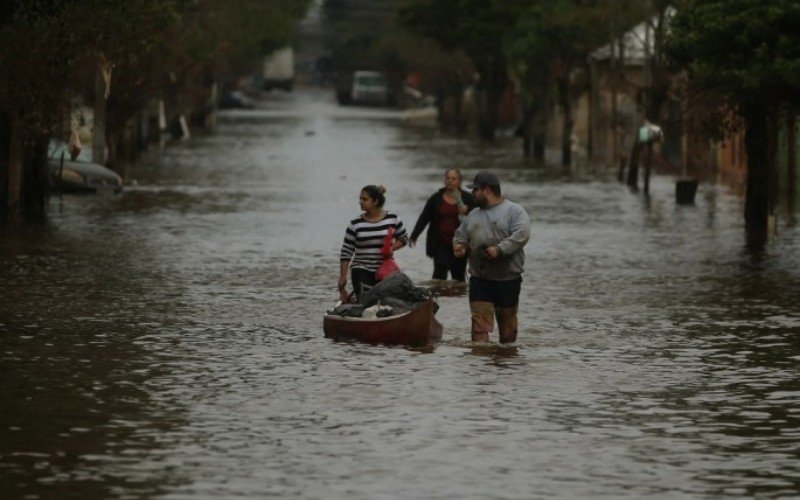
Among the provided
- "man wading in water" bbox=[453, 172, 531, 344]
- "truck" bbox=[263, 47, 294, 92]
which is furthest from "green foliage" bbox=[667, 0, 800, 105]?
"truck" bbox=[263, 47, 294, 92]

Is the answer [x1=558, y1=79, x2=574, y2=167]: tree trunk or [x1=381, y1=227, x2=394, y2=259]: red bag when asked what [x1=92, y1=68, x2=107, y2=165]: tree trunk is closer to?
[x1=558, y1=79, x2=574, y2=167]: tree trunk

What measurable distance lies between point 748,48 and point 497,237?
1255 centimetres

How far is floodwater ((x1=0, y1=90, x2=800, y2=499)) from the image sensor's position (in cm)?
1186

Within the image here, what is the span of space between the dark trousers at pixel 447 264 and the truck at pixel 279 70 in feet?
476

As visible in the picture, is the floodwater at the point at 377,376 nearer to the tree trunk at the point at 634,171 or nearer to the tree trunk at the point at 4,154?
the tree trunk at the point at 4,154

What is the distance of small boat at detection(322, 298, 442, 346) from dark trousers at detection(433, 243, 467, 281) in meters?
5.43

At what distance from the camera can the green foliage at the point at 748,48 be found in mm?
28047

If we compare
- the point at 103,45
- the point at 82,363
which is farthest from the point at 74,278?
the point at 103,45

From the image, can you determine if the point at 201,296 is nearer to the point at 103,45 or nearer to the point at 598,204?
the point at 103,45

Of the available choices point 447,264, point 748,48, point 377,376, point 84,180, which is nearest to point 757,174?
point 748,48

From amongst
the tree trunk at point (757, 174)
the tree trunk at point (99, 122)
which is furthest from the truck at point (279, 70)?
the tree trunk at point (757, 174)

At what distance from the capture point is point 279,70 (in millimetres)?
177125

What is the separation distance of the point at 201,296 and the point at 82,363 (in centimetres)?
614

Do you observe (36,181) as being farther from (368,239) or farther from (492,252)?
(492,252)
